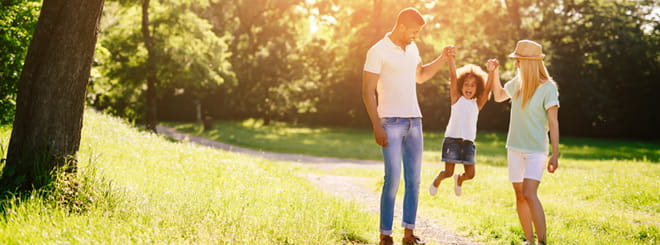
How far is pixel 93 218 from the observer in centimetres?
458

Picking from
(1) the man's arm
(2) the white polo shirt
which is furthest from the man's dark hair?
(1) the man's arm

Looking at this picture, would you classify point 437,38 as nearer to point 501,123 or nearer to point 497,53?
point 497,53

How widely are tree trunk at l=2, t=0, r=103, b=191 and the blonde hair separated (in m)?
4.31

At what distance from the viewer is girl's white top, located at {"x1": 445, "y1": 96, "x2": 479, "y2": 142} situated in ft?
19.3

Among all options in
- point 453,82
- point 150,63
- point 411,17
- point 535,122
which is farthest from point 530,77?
point 150,63

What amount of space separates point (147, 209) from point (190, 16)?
70.6ft

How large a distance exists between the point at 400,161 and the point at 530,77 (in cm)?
148

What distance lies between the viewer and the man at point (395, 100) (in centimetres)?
483

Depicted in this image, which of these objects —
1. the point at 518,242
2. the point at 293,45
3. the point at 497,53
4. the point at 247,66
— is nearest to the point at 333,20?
the point at 293,45

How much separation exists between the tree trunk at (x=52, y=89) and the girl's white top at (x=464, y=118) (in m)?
3.97

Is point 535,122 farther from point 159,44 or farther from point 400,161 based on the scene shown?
point 159,44

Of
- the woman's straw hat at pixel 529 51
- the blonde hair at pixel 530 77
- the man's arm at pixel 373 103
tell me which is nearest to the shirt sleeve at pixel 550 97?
the blonde hair at pixel 530 77

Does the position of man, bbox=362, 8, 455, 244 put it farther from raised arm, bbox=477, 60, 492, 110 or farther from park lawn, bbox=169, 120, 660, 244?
park lawn, bbox=169, 120, 660, 244

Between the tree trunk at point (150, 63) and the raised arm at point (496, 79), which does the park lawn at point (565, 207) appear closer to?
the raised arm at point (496, 79)
